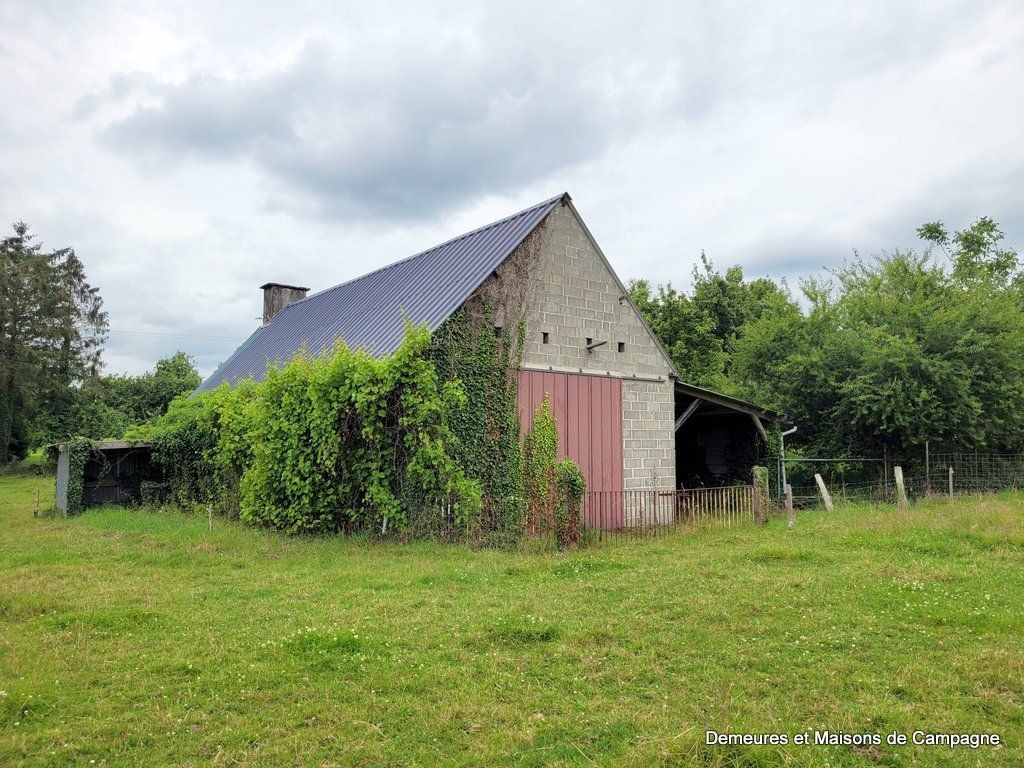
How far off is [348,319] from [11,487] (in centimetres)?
1997

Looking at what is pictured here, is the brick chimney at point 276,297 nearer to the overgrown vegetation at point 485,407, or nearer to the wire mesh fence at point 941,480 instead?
the overgrown vegetation at point 485,407

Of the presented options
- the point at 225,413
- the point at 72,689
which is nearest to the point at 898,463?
the point at 225,413

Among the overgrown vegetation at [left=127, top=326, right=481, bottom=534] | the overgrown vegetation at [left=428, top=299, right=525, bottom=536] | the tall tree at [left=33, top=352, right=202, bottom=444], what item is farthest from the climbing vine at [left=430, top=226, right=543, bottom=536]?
the tall tree at [left=33, top=352, right=202, bottom=444]

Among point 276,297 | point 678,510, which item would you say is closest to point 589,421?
point 678,510

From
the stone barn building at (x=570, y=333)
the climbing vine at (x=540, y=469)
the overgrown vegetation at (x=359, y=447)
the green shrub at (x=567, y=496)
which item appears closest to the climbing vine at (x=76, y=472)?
the overgrown vegetation at (x=359, y=447)

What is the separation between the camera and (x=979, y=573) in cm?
873

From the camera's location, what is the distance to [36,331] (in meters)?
39.2

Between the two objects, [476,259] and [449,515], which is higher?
[476,259]

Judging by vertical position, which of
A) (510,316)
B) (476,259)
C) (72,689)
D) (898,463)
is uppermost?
(476,259)

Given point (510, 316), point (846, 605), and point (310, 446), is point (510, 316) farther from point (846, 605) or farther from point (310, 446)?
point (846, 605)

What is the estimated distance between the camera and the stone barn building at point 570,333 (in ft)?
48.3

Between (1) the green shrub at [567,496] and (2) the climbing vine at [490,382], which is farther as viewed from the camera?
(2) the climbing vine at [490,382]

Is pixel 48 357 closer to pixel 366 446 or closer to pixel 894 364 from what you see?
pixel 366 446

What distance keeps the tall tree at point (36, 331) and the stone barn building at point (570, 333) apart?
27.0 metres
